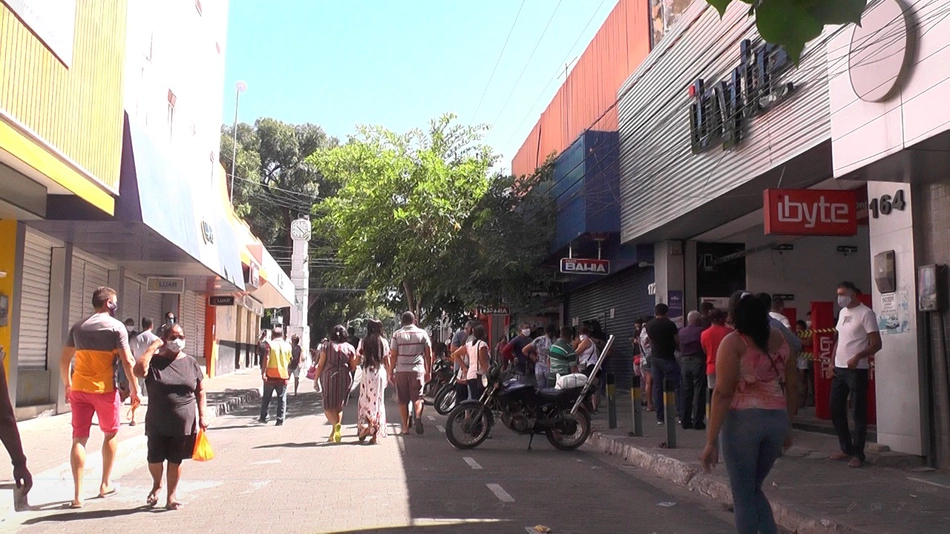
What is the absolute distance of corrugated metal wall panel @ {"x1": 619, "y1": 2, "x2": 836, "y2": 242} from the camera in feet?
38.6

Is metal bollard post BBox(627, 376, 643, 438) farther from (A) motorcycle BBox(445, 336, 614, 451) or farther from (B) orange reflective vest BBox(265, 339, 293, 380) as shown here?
(B) orange reflective vest BBox(265, 339, 293, 380)

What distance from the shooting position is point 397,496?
27.1 ft

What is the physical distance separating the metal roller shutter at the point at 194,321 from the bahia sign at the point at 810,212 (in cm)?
2086

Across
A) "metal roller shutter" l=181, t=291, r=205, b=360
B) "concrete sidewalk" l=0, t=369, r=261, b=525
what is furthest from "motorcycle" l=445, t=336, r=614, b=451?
"metal roller shutter" l=181, t=291, r=205, b=360

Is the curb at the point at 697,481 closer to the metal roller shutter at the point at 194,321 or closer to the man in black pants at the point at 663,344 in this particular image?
the man in black pants at the point at 663,344

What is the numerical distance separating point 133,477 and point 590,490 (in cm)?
504

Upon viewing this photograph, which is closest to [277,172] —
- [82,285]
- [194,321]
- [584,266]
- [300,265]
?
[300,265]

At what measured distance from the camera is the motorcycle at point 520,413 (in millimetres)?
11805

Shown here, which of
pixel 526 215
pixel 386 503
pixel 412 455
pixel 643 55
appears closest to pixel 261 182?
pixel 526 215

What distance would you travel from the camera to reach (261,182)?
51.1 metres

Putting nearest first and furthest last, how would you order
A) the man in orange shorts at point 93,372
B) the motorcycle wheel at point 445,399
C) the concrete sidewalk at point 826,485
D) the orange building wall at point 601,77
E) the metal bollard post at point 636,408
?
the concrete sidewalk at point 826,485, the man in orange shorts at point 93,372, the metal bollard post at point 636,408, the motorcycle wheel at point 445,399, the orange building wall at point 601,77

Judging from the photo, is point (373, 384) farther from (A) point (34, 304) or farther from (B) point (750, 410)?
(B) point (750, 410)

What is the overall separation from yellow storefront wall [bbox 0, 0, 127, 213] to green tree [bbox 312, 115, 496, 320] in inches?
347

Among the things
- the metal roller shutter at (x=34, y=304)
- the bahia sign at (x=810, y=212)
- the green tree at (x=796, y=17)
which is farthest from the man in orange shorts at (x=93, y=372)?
the metal roller shutter at (x=34, y=304)
